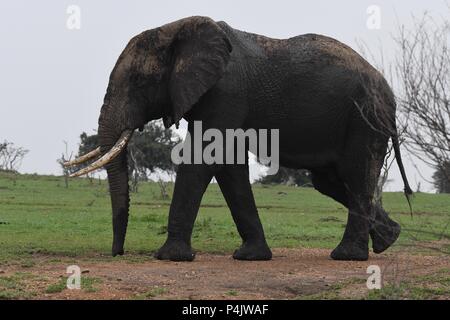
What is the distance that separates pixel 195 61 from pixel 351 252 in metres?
3.42

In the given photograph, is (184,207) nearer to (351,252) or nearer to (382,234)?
(351,252)

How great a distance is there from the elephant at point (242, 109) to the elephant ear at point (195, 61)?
1cm

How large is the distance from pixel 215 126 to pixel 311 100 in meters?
1.53

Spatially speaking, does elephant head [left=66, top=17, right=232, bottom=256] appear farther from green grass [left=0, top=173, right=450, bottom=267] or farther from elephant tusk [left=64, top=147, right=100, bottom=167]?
green grass [left=0, top=173, right=450, bottom=267]

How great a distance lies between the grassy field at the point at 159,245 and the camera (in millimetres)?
8469

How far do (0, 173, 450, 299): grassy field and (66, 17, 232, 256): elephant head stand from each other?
1.16 meters

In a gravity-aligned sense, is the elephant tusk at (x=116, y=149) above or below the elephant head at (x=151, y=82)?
below

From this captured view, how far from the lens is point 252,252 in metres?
11.6

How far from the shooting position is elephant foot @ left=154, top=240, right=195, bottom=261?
11.0 m

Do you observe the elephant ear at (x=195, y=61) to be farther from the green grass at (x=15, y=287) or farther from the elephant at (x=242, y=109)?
the green grass at (x=15, y=287)

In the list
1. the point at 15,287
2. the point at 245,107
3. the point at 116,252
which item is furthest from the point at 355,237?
the point at 15,287

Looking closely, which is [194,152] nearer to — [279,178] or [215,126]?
[215,126]

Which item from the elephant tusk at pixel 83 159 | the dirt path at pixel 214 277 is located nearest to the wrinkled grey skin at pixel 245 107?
the elephant tusk at pixel 83 159
